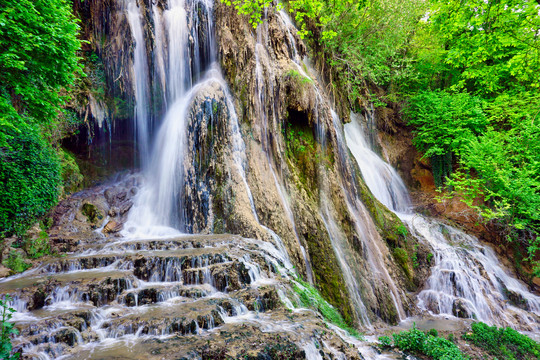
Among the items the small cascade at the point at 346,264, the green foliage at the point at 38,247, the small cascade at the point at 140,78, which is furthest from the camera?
the small cascade at the point at 140,78

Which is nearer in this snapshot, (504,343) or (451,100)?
(504,343)

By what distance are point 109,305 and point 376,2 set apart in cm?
1803

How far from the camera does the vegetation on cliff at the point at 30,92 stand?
5.19m

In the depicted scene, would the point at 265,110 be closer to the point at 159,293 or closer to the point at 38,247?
the point at 159,293

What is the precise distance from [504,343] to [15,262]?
11.7 m

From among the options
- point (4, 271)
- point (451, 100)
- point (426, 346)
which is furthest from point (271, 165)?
point (451, 100)

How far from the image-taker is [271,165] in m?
9.40

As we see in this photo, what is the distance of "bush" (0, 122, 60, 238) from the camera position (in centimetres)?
635

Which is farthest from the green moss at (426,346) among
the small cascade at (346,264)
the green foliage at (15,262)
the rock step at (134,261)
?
the green foliage at (15,262)

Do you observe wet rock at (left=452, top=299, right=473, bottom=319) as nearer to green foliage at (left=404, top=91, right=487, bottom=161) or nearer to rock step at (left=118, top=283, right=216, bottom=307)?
green foliage at (left=404, top=91, right=487, bottom=161)

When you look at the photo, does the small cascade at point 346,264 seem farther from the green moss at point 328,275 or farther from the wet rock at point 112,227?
the wet rock at point 112,227

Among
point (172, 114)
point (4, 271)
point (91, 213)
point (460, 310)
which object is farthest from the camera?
point (172, 114)

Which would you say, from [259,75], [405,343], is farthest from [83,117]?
[405,343]

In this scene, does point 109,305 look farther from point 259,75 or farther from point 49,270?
point 259,75
